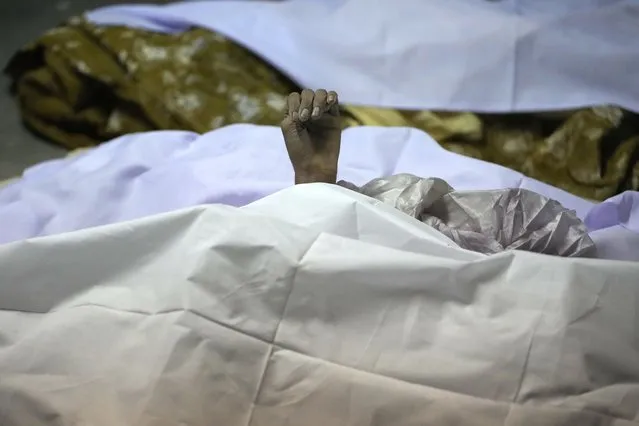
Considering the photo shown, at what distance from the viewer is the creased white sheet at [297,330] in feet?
2.09

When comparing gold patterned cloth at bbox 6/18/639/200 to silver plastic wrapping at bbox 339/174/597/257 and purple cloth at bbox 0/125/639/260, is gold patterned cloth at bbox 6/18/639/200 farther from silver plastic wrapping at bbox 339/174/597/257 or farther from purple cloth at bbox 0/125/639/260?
silver plastic wrapping at bbox 339/174/597/257

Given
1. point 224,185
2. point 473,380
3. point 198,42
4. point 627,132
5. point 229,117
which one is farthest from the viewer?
point 198,42

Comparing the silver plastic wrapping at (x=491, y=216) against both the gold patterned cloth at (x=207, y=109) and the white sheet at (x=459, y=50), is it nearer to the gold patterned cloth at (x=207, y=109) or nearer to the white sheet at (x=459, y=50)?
the gold patterned cloth at (x=207, y=109)

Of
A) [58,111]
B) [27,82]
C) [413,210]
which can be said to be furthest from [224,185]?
[27,82]

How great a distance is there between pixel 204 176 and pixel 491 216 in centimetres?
43

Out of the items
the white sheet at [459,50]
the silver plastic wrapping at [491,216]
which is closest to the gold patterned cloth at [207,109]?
the white sheet at [459,50]

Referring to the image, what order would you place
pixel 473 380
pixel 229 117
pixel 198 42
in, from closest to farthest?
pixel 473 380
pixel 229 117
pixel 198 42

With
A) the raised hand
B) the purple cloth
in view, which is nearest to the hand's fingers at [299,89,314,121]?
the raised hand

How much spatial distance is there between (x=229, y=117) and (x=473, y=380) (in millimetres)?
843

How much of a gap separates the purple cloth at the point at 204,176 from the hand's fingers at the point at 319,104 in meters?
0.17

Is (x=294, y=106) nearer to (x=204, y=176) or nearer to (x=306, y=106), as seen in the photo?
(x=306, y=106)

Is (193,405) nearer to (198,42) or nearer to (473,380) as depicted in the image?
(473,380)

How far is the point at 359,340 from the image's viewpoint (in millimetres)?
667

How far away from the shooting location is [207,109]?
4.54 ft
